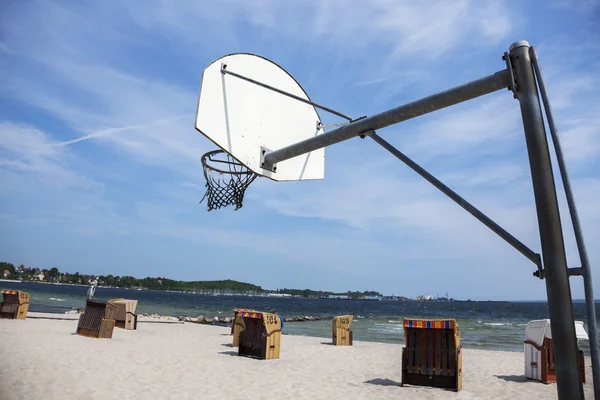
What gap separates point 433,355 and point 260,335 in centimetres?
505

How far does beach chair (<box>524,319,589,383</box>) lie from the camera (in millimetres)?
9281

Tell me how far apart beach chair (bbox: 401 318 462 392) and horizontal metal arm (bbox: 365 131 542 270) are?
6278 mm

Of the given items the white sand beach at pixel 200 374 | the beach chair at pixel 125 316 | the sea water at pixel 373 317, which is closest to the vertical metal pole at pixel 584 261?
the white sand beach at pixel 200 374

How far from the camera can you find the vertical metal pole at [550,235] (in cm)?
250

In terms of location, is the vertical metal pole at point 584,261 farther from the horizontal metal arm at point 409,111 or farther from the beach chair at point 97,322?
the beach chair at point 97,322

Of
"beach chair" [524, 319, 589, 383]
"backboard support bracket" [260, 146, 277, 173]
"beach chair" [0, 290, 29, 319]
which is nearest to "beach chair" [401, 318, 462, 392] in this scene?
"beach chair" [524, 319, 589, 383]

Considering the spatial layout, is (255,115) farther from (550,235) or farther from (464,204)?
(550,235)

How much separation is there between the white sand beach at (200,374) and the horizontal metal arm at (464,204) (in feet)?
18.2

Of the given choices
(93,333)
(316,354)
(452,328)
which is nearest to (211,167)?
(452,328)

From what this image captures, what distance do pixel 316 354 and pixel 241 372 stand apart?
456 centimetres

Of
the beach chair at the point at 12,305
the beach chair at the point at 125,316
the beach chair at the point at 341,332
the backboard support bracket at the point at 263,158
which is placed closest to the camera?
the backboard support bracket at the point at 263,158

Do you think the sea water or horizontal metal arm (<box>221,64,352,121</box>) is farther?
the sea water

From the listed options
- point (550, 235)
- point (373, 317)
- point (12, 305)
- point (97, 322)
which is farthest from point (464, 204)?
point (373, 317)

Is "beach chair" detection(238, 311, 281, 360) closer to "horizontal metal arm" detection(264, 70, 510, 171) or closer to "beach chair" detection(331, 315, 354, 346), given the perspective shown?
"beach chair" detection(331, 315, 354, 346)
